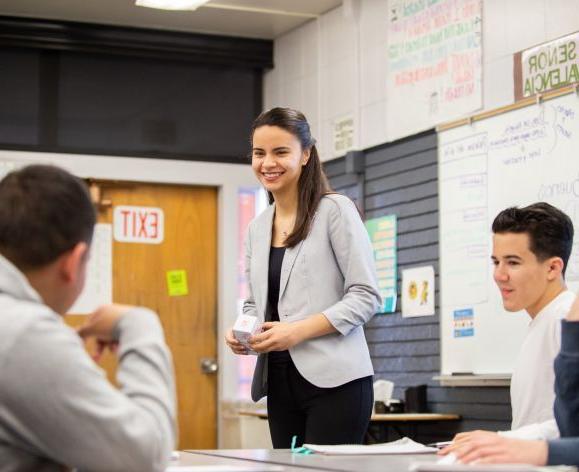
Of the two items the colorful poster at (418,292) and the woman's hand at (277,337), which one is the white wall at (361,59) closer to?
the colorful poster at (418,292)

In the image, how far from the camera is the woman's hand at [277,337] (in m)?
2.84

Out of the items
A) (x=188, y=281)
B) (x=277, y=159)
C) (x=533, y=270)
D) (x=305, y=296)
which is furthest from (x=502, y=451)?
(x=188, y=281)

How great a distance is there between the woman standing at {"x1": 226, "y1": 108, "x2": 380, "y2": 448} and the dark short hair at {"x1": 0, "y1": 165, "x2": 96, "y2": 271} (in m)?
1.45

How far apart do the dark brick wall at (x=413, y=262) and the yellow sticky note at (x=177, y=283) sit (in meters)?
1.36

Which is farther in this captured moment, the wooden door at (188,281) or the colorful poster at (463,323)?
the wooden door at (188,281)

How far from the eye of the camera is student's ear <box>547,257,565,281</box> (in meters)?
2.56

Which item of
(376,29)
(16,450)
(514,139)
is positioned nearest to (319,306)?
(16,450)

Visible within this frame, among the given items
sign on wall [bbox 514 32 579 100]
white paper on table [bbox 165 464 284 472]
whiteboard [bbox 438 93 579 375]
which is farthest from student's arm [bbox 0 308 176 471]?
sign on wall [bbox 514 32 579 100]

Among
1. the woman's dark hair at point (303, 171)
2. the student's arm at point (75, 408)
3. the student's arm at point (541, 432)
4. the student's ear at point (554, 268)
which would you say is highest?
the woman's dark hair at point (303, 171)

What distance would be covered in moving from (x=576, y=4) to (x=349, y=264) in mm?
1970

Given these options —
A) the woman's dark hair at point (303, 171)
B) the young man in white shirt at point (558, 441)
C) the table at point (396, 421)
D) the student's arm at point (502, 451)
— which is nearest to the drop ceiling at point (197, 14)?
the table at point (396, 421)

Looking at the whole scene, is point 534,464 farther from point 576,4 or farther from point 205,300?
point 205,300

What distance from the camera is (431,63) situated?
5.25 m

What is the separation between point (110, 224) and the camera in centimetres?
641
